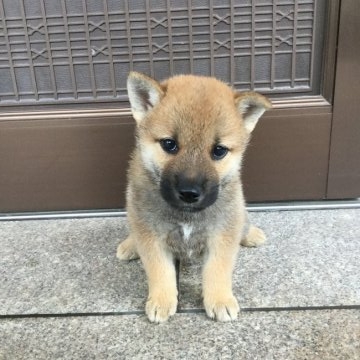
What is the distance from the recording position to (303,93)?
2.17 m

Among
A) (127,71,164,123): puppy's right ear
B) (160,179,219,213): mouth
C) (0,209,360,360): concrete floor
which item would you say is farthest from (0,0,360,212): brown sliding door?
(160,179,219,213): mouth

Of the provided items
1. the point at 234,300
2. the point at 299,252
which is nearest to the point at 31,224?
the point at 234,300

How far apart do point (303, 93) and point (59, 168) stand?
135 centimetres

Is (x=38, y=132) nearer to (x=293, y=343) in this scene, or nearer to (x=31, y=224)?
(x=31, y=224)

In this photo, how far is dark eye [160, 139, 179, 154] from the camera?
1492 mm

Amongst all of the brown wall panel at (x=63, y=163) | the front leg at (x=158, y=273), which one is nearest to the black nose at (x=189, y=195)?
the front leg at (x=158, y=273)

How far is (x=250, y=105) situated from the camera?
1.60 m

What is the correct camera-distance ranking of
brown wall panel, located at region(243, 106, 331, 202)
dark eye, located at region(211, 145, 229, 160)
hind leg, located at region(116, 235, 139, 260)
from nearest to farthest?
dark eye, located at region(211, 145, 229, 160)
hind leg, located at region(116, 235, 139, 260)
brown wall panel, located at region(243, 106, 331, 202)

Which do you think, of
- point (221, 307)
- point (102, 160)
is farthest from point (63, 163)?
point (221, 307)

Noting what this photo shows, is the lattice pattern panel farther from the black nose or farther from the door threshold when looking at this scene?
the black nose

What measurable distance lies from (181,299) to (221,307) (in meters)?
0.20

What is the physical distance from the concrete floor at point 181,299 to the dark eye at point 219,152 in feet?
1.85

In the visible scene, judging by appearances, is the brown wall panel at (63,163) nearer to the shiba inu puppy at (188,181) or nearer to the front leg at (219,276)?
the shiba inu puppy at (188,181)

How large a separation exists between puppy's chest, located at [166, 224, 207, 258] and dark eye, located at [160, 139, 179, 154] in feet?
0.98
